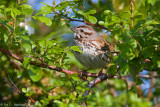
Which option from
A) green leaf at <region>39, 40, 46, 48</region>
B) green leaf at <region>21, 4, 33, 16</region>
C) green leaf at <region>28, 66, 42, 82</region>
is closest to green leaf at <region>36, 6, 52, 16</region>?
green leaf at <region>21, 4, 33, 16</region>

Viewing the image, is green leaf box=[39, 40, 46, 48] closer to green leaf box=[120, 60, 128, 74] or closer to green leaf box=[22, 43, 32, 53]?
green leaf box=[22, 43, 32, 53]

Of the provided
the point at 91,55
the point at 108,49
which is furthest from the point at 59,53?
the point at 108,49

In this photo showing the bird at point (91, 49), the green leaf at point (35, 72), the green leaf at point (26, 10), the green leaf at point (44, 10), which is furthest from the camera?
the bird at point (91, 49)

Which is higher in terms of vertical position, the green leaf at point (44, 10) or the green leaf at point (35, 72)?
the green leaf at point (44, 10)

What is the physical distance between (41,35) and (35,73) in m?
2.27

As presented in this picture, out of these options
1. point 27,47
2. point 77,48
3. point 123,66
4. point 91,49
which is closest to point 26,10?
point 27,47

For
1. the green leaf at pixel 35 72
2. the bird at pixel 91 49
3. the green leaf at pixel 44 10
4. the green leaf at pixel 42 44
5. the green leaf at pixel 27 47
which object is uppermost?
the green leaf at pixel 44 10

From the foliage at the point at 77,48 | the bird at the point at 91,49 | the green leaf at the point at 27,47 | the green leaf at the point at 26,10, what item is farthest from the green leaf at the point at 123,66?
the bird at the point at 91,49

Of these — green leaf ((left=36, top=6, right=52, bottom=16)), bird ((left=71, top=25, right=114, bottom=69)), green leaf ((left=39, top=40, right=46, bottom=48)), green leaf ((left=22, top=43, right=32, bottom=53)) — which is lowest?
bird ((left=71, top=25, right=114, bottom=69))

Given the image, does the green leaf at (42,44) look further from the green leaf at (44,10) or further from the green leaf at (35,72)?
the green leaf at (35,72)

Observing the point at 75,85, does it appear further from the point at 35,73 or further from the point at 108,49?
the point at 108,49

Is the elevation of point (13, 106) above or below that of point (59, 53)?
below

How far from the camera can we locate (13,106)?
5.22 metres

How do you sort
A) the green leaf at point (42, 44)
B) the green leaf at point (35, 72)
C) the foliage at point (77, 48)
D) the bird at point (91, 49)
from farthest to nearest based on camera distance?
1. the bird at point (91, 49)
2. the green leaf at point (35, 72)
3. the green leaf at point (42, 44)
4. the foliage at point (77, 48)
